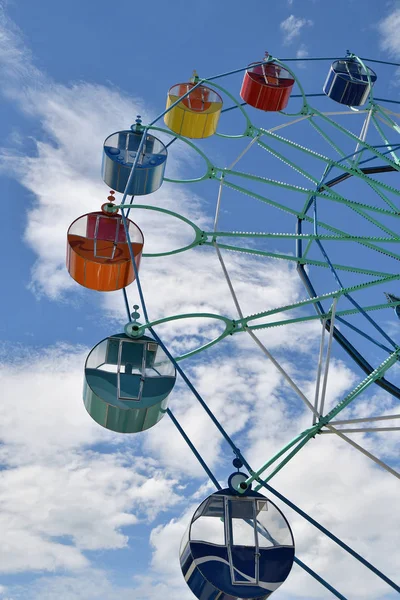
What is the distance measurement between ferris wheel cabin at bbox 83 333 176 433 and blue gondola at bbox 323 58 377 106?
9.28m

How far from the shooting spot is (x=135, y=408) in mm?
10773

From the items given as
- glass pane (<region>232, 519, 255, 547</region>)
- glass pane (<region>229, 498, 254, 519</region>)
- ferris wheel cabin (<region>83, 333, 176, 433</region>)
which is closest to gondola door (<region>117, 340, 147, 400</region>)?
ferris wheel cabin (<region>83, 333, 176, 433</region>)

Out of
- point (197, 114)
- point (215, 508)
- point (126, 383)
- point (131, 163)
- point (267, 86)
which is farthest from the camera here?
point (267, 86)

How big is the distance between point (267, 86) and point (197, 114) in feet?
6.89

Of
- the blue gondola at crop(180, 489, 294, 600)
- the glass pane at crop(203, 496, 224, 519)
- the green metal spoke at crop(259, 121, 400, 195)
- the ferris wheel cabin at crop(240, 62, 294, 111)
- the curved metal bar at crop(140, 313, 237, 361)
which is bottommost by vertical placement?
the blue gondola at crop(180, 489, 294, 600)

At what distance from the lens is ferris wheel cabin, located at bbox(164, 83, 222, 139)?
53.7 feet

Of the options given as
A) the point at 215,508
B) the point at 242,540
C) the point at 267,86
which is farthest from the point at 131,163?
the point at 242,540

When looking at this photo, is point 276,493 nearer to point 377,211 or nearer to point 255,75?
point 377,211

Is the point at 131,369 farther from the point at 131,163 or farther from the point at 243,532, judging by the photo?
the point at 131,163

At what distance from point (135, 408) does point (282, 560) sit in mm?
2965

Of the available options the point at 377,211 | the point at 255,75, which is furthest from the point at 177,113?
the point at 377,211

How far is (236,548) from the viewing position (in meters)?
10.2

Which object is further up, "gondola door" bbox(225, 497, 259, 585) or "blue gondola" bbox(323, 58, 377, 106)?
"blue gondola" bbox(323, 58, 377, 106)

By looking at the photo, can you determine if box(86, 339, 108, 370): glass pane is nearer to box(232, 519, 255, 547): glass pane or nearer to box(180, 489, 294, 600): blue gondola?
box(180, 489, 294, 600): blue gondola
